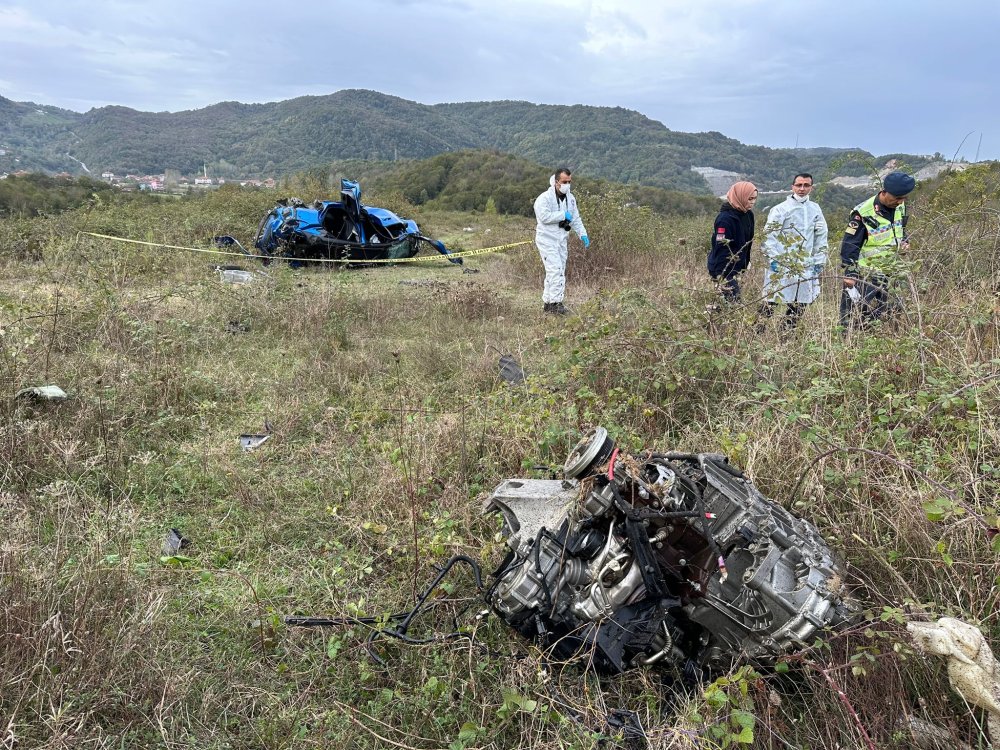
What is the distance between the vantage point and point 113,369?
171 inches

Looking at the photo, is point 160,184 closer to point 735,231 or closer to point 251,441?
point 251,441

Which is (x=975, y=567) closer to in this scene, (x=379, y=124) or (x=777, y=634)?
(x=777, y=634)

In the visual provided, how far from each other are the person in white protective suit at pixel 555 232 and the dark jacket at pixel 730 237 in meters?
2.40

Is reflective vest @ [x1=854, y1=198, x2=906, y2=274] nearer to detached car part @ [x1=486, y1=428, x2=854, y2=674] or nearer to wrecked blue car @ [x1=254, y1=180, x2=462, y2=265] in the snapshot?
detached car part @ [x1=486, y1=428, x2=854, y2=674]

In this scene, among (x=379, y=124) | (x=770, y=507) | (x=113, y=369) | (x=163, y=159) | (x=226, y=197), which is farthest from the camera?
(x=379, y=124)

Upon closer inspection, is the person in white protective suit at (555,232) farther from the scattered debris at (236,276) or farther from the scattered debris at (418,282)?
the scattered debris at (236,276)

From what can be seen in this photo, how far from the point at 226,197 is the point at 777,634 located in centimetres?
1717

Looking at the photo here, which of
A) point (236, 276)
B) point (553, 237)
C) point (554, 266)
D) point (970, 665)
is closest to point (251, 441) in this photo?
point (970, 665)

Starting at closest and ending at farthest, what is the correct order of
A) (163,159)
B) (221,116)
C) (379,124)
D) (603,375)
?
(603,375)
(163,159)
(379,124)
(221,116)

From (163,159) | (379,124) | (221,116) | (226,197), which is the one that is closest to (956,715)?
(226,197)

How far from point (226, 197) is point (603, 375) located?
50.1ft

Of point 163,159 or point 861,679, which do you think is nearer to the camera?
point 861,679

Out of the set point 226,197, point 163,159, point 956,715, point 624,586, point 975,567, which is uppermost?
point 163,159

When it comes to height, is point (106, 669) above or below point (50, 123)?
below
